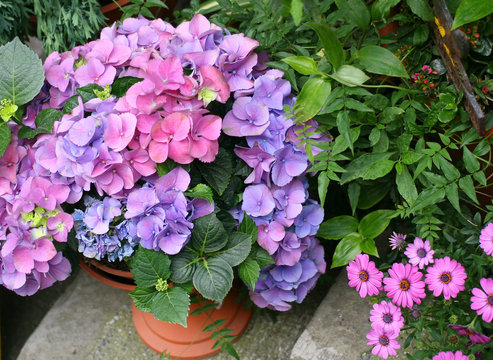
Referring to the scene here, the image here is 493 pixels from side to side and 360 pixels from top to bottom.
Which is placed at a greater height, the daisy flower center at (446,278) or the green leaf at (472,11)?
the green leaf at (472,11)

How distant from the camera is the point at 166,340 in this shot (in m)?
1.49

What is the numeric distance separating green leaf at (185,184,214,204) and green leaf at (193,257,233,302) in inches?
5.2

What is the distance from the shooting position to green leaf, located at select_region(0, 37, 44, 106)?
1.15 metres

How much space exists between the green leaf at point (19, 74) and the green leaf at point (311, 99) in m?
0.53

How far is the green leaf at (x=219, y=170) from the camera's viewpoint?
1134 mm

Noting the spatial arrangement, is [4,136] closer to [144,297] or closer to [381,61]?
[144,297]

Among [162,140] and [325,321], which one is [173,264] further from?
[325,321]

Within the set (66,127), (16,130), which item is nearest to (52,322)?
(16,130)

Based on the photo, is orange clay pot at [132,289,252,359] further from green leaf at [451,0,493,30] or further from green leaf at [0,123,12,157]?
green leaf at [451,0,493,30]

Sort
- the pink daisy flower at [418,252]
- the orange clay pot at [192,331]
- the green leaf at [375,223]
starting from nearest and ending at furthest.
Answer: the pink daisy flower at [418,252] < the green leaf at [375,223] < the orange clay pot at [192,331]

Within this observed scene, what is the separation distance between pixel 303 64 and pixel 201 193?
329 millimetres

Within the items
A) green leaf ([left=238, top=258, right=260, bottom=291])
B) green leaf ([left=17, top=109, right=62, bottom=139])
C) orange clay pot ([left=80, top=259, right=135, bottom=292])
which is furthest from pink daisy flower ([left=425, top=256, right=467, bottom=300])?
green leaf ([left=17, top=109, right=62, bottom=139])

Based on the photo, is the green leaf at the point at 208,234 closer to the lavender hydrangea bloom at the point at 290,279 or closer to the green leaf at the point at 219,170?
the green leaf at the point at 219,170

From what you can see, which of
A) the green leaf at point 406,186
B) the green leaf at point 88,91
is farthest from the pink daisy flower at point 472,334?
the green leaf at point 88,91
